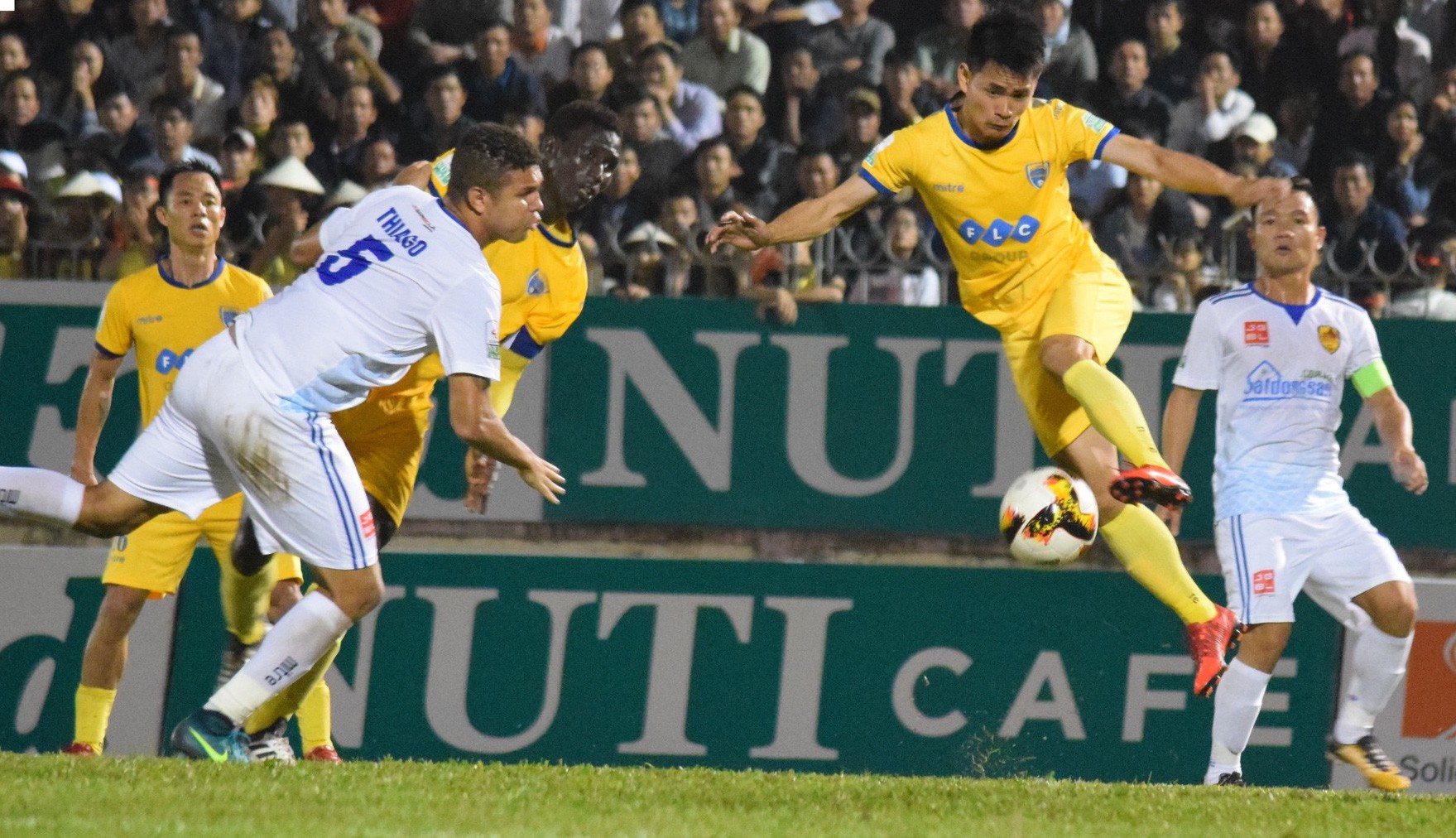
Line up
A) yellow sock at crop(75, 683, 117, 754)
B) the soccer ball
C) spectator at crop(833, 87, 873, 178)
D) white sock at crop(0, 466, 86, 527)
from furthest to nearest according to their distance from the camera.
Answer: spectator at crop(833, 87, 873, 178) < yellow sock at crop(75, 683, 117, 754) < the soccer ball < white sock at crop(0, 466, 86, 527)

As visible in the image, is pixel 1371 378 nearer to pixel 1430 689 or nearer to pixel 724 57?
pixel 1430 689

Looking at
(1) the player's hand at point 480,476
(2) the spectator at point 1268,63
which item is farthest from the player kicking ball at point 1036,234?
(2) the spectator at point 1268,63

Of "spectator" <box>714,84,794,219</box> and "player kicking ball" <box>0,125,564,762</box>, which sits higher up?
"spectator" <box>714,84,794,219</box>

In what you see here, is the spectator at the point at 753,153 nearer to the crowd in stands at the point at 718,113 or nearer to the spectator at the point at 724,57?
the crowd in stands at the point at 718,113

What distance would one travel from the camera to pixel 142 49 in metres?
12.4

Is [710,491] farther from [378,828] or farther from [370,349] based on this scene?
[378,828]

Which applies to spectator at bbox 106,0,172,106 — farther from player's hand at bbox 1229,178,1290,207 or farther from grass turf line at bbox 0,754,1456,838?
player's hand at bbox 1229,178,1290,207

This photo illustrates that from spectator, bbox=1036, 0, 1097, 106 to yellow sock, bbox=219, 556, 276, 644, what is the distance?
6288 millimetres

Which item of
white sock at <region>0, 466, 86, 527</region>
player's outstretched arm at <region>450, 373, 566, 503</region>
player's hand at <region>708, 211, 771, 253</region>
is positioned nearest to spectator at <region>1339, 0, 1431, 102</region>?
player's hand at <region>708, 211, 771, 253</region>

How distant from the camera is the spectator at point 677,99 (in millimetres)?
11789

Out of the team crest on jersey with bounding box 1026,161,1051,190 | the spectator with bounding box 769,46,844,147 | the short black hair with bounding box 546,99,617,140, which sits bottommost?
the team crest on jersey with bounding box 1026,161,1051,190

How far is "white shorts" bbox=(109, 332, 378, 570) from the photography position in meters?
6.19

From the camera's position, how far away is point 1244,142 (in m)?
11.6

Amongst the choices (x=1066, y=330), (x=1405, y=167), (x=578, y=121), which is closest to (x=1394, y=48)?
(x=1405, y=167)
